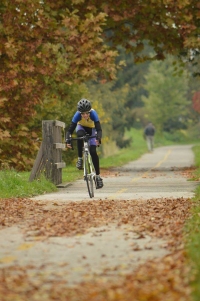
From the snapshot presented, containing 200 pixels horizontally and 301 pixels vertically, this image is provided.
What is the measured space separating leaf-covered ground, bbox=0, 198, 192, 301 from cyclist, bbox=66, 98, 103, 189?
1.75 metres

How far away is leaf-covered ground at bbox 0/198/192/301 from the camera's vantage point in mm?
7391

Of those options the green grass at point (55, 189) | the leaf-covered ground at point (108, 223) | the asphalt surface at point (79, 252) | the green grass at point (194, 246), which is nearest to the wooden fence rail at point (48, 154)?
the green grass at point (55, 189)

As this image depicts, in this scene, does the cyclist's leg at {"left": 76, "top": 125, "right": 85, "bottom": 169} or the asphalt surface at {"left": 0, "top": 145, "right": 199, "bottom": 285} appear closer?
the asphalt surface at {"left": 0, "top": 145, "right": 199, "bottom": 285}

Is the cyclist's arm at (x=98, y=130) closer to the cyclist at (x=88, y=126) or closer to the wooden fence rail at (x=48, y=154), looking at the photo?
the cyclist at (x=88, y=126)

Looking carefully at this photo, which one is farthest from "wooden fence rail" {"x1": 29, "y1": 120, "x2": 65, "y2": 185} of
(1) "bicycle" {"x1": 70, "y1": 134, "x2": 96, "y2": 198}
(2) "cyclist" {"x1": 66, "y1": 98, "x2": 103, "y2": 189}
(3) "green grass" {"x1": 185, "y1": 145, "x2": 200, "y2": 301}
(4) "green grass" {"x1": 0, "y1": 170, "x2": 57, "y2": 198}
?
(3) "green grass" {"x1": 185, "y1": 145, "x2": 200, "y2": 301}

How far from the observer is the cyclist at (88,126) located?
56.2ft

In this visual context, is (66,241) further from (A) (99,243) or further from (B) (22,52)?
(B) (22,52)

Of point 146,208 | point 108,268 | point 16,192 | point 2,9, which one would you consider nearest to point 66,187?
point 16,192

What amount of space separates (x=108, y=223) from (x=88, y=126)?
5.84m

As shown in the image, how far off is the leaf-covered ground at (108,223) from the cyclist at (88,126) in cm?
175

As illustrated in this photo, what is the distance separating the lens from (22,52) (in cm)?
2759

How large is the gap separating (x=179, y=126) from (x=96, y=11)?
6636cm

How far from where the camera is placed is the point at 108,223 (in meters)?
12.2

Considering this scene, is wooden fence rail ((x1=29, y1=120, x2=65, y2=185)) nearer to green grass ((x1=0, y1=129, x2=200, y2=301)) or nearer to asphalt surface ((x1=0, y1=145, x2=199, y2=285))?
green grass ((x1=0, y1=129, x2=200, y2=301))
